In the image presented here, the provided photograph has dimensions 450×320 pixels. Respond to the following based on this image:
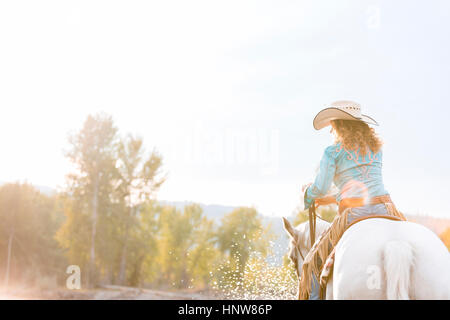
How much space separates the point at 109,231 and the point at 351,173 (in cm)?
3366

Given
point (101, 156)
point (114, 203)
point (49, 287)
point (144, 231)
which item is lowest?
point (49, 287)

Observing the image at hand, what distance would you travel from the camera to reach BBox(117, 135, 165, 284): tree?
37938mm

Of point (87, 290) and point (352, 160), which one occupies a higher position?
point (352, 160)

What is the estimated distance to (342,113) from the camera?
13.7ft

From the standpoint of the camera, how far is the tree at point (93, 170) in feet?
114

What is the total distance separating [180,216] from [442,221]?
29.2 metres

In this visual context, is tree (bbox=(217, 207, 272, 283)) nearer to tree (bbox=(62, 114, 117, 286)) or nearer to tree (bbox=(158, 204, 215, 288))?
tree (bbox=(158, 204, 215, 288))

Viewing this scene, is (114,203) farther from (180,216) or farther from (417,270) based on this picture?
(417,270)

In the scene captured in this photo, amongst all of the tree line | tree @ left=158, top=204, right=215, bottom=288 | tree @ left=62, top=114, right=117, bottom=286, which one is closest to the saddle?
the tree line

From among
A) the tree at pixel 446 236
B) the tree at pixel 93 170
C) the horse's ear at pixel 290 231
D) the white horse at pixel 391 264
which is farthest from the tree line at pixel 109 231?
the white horse at pixel 391 264

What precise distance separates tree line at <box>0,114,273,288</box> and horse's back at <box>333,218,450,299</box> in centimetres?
2964

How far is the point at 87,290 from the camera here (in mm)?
33625

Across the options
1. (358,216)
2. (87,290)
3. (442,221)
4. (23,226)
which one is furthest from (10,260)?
(442,221)

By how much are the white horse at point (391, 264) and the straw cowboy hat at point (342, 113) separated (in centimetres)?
107
